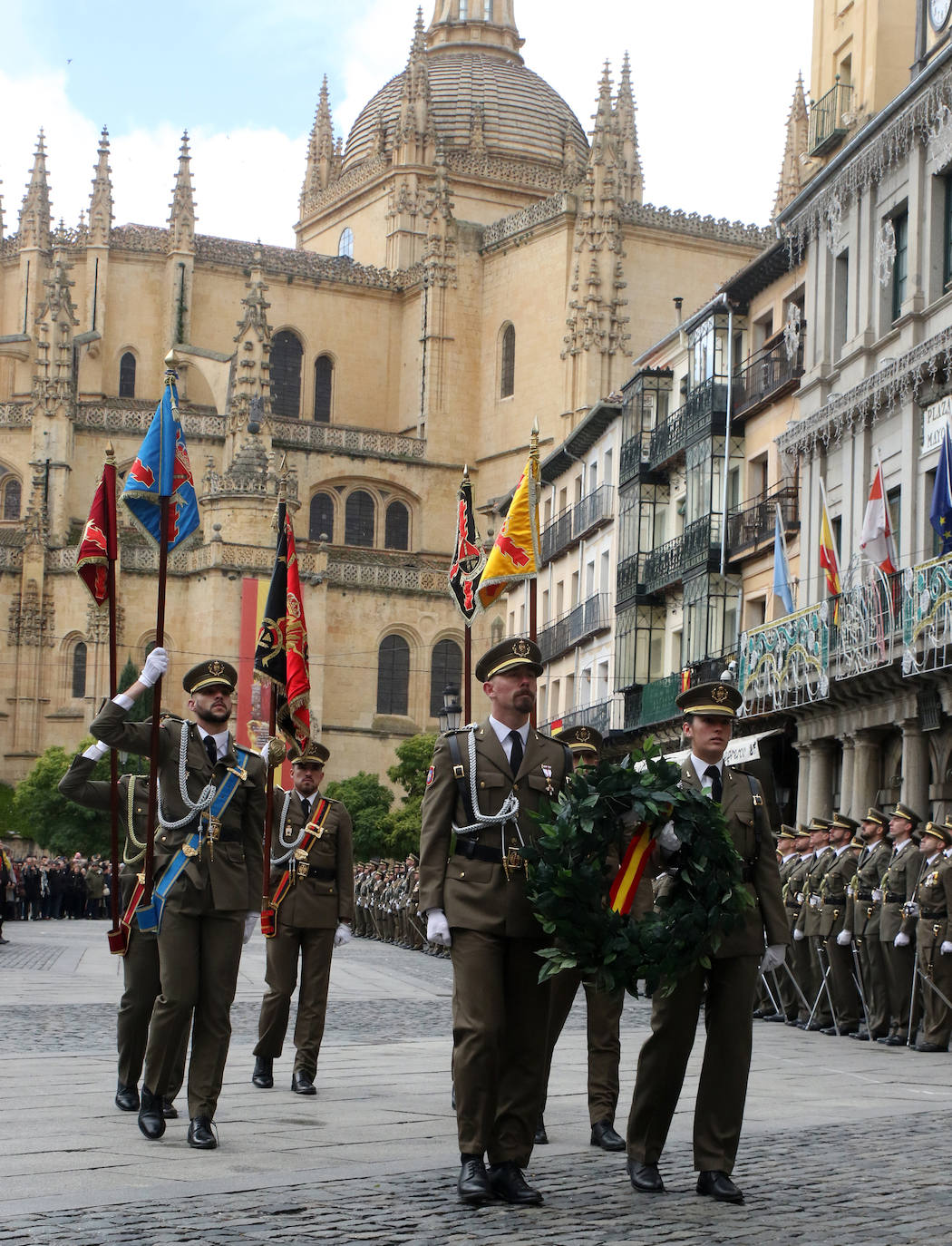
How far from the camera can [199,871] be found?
8.67 metres

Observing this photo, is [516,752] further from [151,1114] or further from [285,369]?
[285,369]

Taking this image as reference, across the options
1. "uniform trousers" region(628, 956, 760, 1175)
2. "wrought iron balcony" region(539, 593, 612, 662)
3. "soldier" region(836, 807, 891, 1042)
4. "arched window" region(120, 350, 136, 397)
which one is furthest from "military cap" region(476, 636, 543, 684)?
"arched window" region(120, 350, 136, 397)

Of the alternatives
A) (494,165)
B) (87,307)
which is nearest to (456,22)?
(494,165)

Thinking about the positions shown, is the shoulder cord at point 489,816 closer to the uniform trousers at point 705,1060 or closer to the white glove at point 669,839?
the white glove at point 669,839

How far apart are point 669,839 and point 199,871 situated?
2.43 m

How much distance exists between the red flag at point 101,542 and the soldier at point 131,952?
1.21m

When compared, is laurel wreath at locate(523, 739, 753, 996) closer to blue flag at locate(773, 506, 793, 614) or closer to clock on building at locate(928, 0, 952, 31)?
clock on building at locate(928, 0, 952, 31)

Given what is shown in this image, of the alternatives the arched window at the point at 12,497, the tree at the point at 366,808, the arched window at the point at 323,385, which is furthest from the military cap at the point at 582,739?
the arched window at the point at 323,385

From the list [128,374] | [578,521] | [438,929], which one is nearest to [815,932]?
[438,929]

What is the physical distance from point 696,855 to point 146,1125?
9.26ft

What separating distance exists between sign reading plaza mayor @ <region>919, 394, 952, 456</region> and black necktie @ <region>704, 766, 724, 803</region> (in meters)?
15.7

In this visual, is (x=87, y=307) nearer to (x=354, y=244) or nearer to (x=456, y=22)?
(x=354, y=244)

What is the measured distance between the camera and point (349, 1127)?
Answer: 880cm

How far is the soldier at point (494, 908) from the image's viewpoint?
7.18 meters
